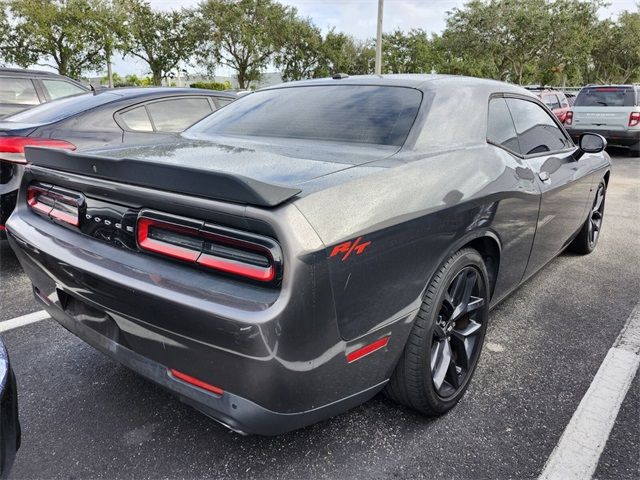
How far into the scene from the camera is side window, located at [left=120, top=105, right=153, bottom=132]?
4418mm

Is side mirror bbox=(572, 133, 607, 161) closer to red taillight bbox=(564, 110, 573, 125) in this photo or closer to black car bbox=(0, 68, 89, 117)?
black car bbox=(0, 68, 89, 117)

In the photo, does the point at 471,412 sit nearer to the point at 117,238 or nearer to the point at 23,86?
the point at 117,238

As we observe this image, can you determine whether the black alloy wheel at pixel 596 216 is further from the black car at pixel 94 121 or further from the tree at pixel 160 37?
the tree at pixel 160 37

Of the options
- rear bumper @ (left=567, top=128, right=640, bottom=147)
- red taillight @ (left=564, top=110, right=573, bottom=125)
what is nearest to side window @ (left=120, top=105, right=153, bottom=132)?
rear bumper @ (left=567, top=128, right=640, bottom=147)

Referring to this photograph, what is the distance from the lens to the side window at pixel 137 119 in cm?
442

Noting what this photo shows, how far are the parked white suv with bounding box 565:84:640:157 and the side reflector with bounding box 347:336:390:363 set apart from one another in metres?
12.0

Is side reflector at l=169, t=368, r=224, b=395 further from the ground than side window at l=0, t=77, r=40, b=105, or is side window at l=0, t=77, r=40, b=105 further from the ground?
side window at l=0, t=77, r=40, b=105

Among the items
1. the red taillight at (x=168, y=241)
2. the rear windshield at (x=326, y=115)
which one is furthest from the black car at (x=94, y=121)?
the red taillight at (x=168, y=241)

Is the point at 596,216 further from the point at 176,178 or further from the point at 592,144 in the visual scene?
the point at 176,178

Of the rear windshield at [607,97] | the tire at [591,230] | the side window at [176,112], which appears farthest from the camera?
the rear windshield at [607,97]

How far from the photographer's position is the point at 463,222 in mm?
2078

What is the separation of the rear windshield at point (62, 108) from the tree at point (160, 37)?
27.1 m

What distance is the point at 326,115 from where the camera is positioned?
2.52 meters

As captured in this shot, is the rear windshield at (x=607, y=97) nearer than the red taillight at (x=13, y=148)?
No
